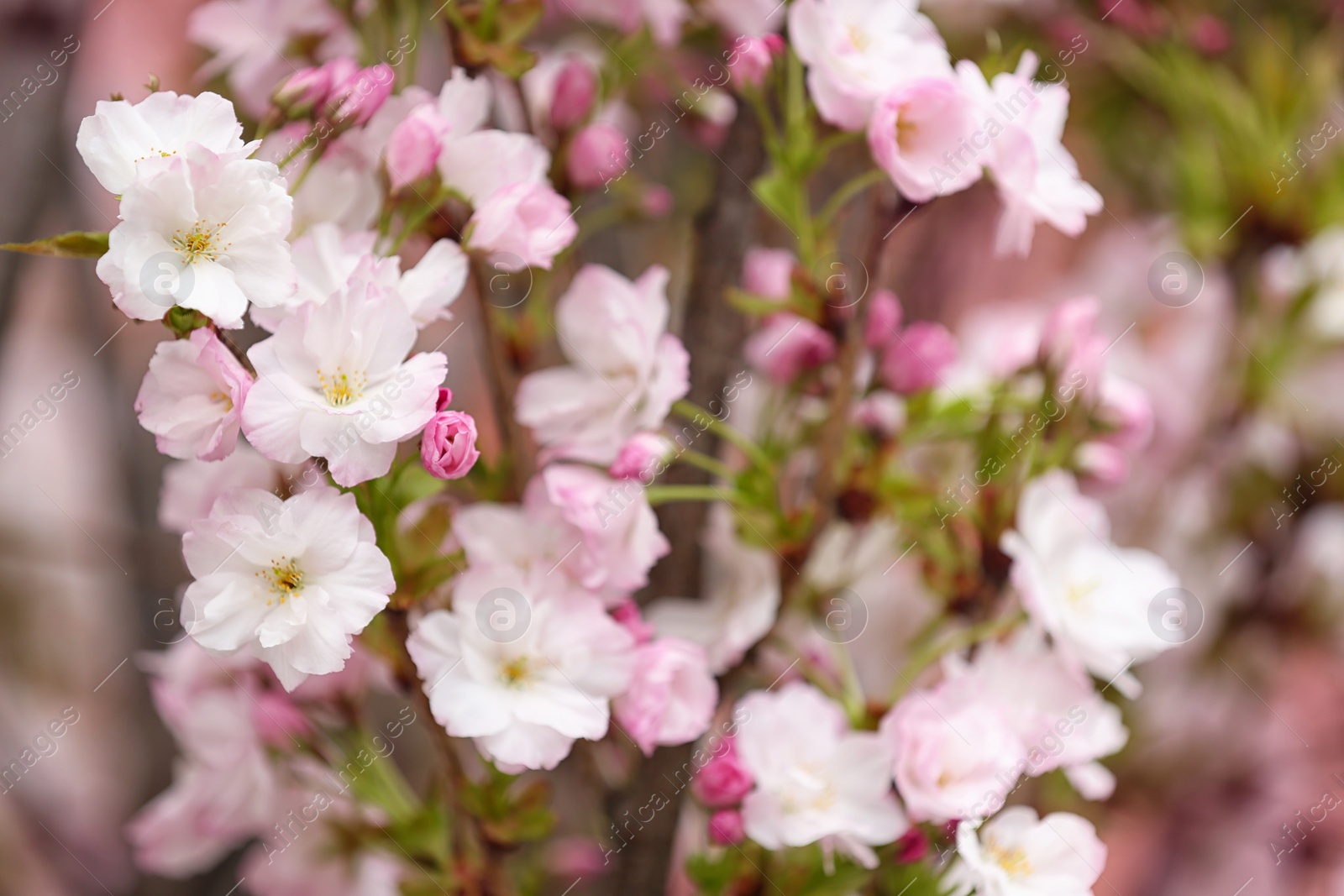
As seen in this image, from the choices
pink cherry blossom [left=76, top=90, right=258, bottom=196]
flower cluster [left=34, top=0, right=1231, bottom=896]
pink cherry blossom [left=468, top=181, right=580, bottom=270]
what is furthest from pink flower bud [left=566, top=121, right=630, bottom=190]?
pink cherry blossom [left=76, top=90, right=258, bottom=196]

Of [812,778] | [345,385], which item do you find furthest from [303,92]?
[812,778]

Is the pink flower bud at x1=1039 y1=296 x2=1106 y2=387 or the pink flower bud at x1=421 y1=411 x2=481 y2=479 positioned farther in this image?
the pink flower bud at x1=1039 y1=296 x2=1106 y2=387

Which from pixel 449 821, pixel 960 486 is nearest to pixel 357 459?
pixel 449 821

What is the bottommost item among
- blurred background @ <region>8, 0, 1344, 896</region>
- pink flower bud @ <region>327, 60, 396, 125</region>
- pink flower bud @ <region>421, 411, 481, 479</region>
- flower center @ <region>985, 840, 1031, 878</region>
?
blurred background @ <region>8, 0, 1344, 896</region>

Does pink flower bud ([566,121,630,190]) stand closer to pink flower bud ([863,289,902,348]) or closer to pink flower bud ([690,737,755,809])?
pink flower bud ([863,289,902,348])

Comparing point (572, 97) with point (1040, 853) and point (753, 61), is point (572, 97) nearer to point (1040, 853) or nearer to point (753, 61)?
point (753, 61)

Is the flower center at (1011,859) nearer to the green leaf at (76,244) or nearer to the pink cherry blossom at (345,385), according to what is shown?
the pink cherry blossom at (345,385)

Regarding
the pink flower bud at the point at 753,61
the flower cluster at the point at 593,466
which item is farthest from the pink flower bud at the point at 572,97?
the pink flower bud at the point at 753,61

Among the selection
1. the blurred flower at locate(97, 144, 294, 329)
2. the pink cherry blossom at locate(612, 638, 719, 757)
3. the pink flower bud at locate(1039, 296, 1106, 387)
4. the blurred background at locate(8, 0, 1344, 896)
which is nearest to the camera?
the blurred flower at locate(97, 144, 294, 329)

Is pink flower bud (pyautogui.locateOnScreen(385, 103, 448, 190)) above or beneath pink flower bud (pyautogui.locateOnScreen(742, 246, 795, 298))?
above
